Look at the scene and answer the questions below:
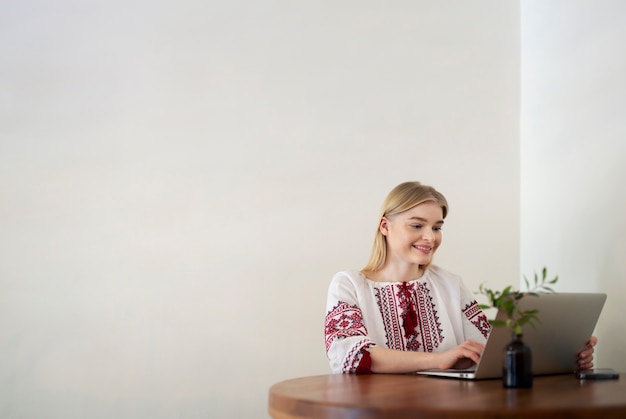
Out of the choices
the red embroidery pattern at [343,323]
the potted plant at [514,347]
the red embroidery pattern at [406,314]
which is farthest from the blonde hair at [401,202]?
the potted plant at [514,347]

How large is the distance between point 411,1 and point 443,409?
2669 mm

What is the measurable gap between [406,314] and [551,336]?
1.93 feet

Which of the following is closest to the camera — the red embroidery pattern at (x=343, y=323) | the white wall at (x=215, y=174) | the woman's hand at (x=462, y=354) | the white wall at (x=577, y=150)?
the woman's hand at (x=462, y=354)

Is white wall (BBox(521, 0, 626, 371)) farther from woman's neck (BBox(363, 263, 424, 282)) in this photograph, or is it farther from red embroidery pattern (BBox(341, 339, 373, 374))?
red embroidery pattern (BBox(341, 339, 373, 374))

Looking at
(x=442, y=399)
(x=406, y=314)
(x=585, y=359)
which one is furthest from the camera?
(x=406, y=314)

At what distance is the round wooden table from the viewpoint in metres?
1.33

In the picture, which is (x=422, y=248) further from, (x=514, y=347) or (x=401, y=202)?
(x=514, y=347)

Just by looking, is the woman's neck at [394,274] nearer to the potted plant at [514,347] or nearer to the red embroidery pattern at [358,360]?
the red embroidery pattern at [358,360]

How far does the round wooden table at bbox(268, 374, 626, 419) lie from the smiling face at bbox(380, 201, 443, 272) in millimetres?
672

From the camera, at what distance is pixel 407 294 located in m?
2.54

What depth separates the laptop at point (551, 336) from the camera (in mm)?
1870

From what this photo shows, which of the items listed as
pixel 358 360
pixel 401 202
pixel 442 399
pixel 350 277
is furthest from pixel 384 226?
pixel 442 399

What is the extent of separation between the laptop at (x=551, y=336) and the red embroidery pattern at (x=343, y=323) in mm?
271

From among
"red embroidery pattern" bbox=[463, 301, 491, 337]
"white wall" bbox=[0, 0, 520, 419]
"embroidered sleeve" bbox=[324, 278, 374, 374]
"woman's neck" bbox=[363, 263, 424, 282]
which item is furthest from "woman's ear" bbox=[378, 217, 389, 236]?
"white wall" bbox=[0, 0, 520, 419]
